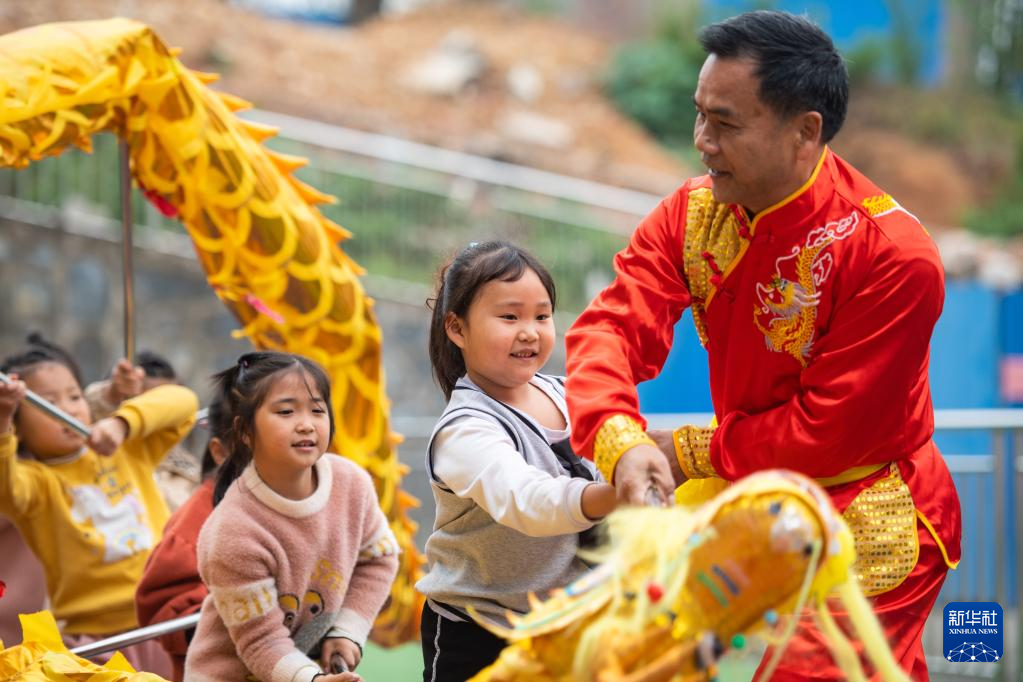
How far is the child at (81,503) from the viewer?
4.12 metres

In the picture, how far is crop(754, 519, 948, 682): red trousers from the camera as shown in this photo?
8.29ft

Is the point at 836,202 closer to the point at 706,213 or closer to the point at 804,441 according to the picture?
the point at 706,213

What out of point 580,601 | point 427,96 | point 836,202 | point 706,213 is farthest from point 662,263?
point 427,96

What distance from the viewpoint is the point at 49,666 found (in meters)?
2.95

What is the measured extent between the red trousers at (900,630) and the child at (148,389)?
2609 millimetres

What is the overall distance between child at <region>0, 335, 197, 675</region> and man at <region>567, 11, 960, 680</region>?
1951 millimetres

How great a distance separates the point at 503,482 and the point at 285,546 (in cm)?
76

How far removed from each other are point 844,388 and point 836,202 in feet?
1.23

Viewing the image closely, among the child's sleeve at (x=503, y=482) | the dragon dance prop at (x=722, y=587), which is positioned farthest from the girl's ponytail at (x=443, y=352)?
the dragon dance prop at (x=722, y=587)

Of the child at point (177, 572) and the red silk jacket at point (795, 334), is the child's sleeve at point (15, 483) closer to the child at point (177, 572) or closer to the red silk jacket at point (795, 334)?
the child at point (177, 572)

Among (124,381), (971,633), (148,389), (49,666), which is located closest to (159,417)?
(124,381)

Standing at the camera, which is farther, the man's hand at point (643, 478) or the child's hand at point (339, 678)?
the child's hand at point (339, 678)

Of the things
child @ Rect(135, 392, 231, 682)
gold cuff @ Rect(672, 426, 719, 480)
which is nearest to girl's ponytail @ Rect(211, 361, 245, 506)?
child @ Rect(135, 392, 231, 682)

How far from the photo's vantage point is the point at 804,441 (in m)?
2.57
